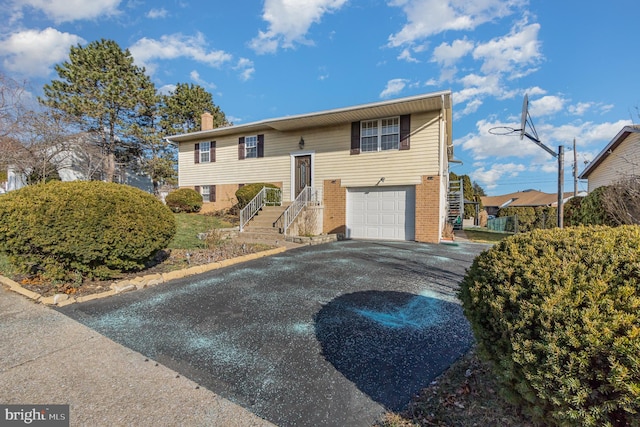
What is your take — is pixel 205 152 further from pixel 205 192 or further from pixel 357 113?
pixel 357 113

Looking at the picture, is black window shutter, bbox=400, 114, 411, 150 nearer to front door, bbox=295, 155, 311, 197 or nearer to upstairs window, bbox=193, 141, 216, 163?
front door, bbox=295, 155, 311, 197

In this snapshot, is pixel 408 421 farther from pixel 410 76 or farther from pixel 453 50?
pixel 410 76

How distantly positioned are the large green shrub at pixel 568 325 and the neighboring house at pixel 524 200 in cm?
3487

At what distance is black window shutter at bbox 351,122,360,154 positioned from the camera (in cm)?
1167

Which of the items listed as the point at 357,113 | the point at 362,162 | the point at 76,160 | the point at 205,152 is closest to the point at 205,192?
the point at 205,152

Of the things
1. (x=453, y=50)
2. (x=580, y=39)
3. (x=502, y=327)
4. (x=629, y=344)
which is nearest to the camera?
(x=629, y=344)

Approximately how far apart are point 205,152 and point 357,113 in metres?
9.27

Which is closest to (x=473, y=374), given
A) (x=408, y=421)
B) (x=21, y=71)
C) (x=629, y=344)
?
(x=408, y=421)

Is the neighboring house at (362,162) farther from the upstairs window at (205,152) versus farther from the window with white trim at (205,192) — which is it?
the window with white trim at (205,192)

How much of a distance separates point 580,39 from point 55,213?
43.0 feet

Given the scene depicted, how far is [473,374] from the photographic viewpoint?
238 cm

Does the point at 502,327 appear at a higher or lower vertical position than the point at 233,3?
lower

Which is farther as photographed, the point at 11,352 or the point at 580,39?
the point at 580,39

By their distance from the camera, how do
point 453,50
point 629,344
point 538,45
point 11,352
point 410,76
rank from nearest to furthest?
point 629,344 < point 11,352 < point 538,45 < point 453,50 < point 410,76
